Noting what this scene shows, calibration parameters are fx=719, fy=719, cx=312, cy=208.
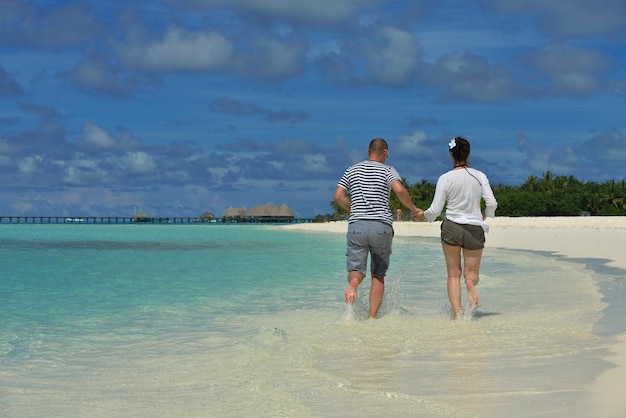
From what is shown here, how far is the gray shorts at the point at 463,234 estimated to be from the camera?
7.67 meters

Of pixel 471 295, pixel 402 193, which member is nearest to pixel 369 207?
pixel 402 193

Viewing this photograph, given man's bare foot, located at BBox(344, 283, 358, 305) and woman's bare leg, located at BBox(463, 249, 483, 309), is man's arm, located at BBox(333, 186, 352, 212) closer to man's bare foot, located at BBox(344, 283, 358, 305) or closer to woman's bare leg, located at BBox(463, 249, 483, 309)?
man's bare foot, located at BBox(344, 283, 358, 305)

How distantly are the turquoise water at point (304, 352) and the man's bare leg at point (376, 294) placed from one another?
190 mm

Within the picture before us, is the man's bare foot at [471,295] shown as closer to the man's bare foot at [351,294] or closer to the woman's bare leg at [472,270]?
the woman's bare leg at [472,270]

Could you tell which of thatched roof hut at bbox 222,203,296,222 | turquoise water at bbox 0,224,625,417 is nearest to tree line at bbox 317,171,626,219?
thatched roof hut at bbox 222,203,296,222

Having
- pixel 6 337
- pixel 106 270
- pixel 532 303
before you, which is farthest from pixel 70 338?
pixel 106 270

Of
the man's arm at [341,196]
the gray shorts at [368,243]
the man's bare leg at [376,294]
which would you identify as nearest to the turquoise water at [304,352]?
the man's bare leg at [376,294]

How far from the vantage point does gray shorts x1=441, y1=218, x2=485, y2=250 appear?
7.67m

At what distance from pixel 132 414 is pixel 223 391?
787 mm

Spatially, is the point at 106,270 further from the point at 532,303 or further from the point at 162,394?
the point at 162,394

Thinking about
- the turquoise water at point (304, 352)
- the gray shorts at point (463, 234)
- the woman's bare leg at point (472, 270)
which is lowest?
the turquoise water at point (304, 352)

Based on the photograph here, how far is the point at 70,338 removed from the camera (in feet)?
26.2

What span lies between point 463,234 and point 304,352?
2.31 meters

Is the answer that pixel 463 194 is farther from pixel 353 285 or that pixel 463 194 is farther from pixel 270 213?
pixel 270 213
